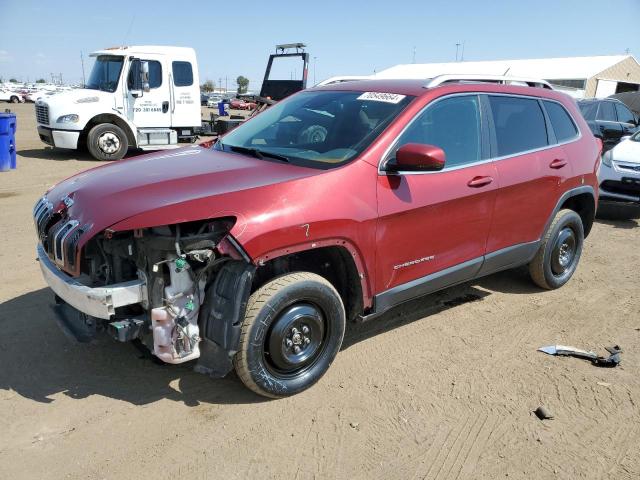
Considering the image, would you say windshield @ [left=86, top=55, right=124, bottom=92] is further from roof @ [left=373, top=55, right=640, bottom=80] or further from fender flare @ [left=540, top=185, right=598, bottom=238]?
roof @ [left=373, top=55, right=640, bottom=80]

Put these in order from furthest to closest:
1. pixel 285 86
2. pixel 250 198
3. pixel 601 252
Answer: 1. pixel 285 86
2. pixel 601 252
3. pixel 250 198

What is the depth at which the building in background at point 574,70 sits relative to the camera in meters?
43.2

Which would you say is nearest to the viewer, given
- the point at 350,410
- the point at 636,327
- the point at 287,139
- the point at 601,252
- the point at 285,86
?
the point at 350,410

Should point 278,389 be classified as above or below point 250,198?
below

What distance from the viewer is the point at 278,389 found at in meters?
3.19

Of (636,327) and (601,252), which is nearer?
(636,327)

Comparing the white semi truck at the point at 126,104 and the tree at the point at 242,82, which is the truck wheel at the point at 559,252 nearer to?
the white semi truck at the point at 126,104

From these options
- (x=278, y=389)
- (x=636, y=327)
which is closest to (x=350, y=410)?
(x=278, y=389)

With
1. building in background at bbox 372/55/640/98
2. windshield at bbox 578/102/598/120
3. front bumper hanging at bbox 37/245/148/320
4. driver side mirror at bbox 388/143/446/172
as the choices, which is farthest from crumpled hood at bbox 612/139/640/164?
building in background at bbox 372/55/640/98

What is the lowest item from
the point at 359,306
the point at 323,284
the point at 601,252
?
the point at 601,252

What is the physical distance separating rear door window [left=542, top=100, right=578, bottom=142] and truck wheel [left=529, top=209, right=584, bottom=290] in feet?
2.33

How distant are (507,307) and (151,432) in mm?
3293

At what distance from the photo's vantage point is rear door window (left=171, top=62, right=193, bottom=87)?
12974 millimetres

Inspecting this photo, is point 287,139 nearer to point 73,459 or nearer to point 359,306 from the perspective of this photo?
point 359,306
